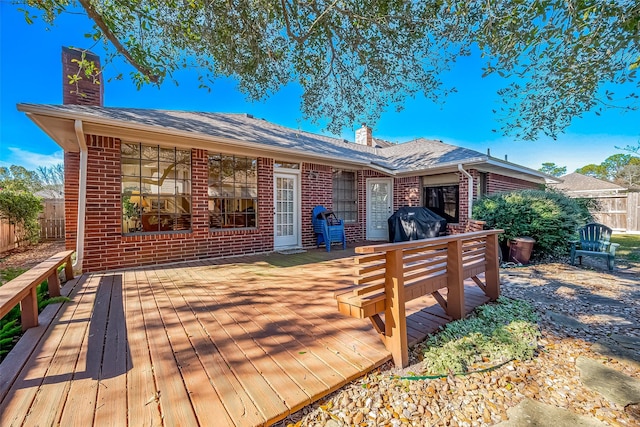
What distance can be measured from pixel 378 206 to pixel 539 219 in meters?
4.28

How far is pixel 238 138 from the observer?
5828mm

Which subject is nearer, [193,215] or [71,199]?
[193,215]

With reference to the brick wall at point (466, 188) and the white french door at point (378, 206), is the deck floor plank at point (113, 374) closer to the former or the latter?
the white french door at point (378, 206)

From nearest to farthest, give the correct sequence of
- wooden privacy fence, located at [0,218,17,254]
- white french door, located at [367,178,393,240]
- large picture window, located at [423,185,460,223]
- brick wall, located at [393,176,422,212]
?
wooden privacy fence, located at [0,218,17,254]
large picture window, located at [423,185,460,223]
brick wall, located at [393,176,422,212]
white french door, located at [367,178,393,240]

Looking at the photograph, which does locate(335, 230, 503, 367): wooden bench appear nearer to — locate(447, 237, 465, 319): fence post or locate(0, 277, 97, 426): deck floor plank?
locate(447, 237, 465, 319): fence post

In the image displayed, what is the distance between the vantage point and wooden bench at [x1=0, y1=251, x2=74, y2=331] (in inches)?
78.0

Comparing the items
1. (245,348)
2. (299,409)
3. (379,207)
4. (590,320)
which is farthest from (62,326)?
(379,207)

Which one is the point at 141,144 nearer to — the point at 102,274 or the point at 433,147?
the point at 102,274

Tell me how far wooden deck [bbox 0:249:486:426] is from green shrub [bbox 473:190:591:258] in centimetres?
324

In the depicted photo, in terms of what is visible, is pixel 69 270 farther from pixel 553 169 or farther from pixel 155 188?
pixel 553 169

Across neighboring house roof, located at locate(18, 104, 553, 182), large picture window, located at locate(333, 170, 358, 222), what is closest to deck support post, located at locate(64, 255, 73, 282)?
neighboring house roof, located at locate(18, 104, 553, 182)

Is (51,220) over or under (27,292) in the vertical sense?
over

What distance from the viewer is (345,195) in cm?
877

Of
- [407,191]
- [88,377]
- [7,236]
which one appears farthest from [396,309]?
[7,236]
